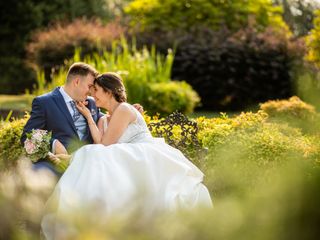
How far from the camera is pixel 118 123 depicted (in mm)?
4883

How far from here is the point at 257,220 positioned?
1498mm

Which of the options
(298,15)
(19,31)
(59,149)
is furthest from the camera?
(298,15)

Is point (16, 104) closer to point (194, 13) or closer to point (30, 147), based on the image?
point (194, 13)

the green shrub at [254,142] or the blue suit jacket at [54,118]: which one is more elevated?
the blue suit jacket at [54,118]

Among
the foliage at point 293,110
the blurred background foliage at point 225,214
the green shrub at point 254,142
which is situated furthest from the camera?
the foliage at point 293,110

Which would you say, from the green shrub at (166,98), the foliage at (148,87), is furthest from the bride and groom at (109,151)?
the green shrub at (166,98)

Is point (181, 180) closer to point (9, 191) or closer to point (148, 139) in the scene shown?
point (148, 139)

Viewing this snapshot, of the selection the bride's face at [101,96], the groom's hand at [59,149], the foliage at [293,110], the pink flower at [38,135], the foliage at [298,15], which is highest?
the bride's face at [101,96]

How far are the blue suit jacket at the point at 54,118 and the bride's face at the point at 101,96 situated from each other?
0.27 meters

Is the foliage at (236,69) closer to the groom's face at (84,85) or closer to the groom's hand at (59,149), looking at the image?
the groom's face at (84,85)

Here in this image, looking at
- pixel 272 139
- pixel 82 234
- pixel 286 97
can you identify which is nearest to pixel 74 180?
pixel 272 139

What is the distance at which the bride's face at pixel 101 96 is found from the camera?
16.6 feet

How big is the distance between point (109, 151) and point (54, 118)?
0.84 meters

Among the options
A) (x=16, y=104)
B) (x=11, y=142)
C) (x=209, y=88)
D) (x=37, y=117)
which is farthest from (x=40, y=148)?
(x=209, y=88)
